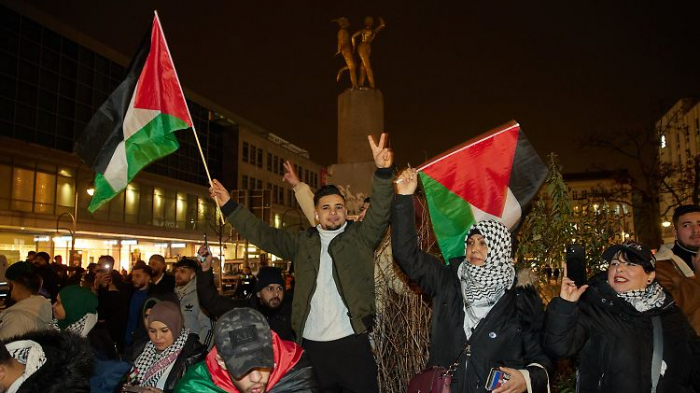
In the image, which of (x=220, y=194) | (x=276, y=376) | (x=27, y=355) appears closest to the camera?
(x=276, y=376)

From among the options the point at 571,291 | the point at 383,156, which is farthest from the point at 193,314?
the point at 571,291

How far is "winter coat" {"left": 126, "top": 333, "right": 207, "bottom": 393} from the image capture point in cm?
388

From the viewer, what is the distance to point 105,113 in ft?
19.1

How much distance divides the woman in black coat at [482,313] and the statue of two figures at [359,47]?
364 inches

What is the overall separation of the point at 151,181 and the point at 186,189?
5.21m

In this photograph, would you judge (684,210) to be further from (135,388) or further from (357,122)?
(357,122)

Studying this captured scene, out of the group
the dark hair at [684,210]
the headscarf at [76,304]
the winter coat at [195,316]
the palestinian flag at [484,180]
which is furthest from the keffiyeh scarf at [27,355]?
the dark hair at [684,210]

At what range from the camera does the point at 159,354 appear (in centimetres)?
412

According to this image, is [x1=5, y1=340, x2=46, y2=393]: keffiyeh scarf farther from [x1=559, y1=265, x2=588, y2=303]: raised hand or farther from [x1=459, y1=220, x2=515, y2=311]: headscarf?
[x1=559, y1=265, x2=588, y2=303]: raised hand

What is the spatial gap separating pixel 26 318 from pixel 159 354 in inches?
74.6

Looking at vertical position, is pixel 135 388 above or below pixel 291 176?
below

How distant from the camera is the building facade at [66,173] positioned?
3106 cm

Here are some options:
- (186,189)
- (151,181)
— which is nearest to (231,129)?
(186,189)

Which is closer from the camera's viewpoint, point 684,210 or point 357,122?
point 684,210
